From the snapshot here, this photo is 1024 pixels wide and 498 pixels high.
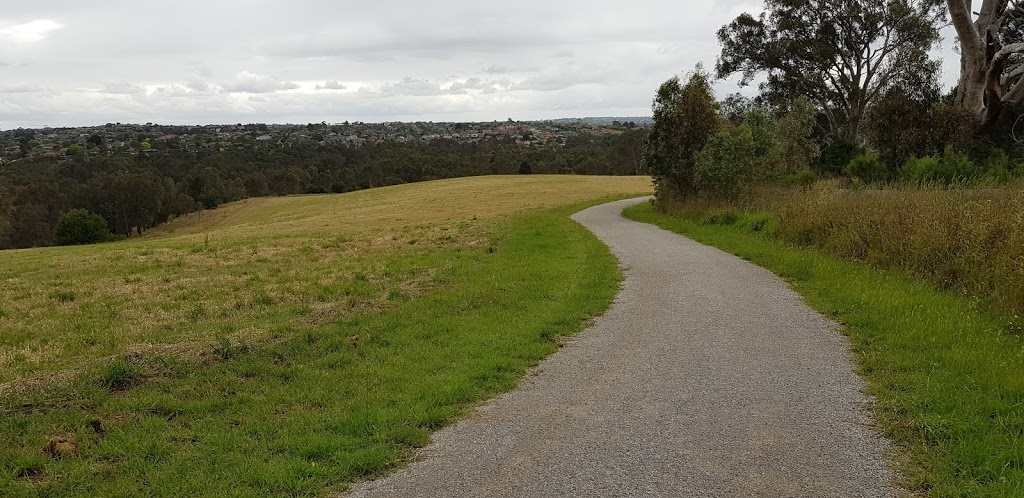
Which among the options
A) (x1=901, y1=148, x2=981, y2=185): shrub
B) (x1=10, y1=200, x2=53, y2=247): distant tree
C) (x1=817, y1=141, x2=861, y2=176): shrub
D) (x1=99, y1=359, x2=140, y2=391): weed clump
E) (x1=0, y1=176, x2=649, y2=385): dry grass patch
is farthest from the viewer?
(x1=10, y1=200, x2=53, y2=247): distant tree

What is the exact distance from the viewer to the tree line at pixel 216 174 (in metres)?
72.8

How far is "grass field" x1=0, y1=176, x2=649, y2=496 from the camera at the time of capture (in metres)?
4.96

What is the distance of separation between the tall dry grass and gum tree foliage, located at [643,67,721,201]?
1224cm

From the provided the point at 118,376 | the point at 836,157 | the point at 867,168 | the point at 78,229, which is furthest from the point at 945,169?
the point at 78,229

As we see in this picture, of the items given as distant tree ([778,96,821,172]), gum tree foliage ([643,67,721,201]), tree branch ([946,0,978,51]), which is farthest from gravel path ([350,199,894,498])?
distant tree ([778,96,821,172])

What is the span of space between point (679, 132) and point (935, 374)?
23240 mm

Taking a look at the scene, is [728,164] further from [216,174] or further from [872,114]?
[216,174]

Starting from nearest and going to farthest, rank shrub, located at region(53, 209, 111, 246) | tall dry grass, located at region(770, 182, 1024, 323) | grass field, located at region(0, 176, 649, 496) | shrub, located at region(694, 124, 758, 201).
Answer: grass field, located at region(0, 176, 649, 496)
tall dry grass, located at region(770, 182, 1024, 323)
shrub, located at region(694, 124, 758, 201)
shrub, located at region(53, 209, 111, 246)

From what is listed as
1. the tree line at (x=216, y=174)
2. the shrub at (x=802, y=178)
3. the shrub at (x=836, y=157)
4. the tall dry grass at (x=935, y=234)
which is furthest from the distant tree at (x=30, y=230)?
the tall dry grass at (x=935, y=234)

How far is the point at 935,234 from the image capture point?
426 inches

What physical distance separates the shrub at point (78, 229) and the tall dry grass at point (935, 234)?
6219 cm

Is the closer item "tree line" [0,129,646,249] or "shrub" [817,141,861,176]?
"shrub" [817,141,861,176]

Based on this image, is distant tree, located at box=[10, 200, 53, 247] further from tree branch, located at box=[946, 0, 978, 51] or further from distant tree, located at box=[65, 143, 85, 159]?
tree branch, located at box=[946, 0, 978, 51]

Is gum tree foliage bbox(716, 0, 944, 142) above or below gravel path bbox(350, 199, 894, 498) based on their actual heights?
above
